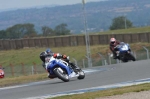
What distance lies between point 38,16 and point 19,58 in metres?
61.8

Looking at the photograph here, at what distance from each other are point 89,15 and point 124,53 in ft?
296

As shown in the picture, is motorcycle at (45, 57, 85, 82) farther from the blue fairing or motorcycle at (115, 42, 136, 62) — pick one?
motorcycle at (115, 42, 136, 62)

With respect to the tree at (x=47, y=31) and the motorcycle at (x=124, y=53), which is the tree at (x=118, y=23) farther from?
the motorcycle at (x=124, y=53)

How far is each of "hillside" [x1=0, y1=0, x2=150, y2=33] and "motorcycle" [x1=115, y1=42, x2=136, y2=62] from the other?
7348 cm

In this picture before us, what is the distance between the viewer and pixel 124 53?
2872 cm

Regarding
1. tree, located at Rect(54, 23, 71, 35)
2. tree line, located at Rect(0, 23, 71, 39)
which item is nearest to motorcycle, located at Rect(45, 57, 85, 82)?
tree line, located at Rect(0, 23, 71, 39)

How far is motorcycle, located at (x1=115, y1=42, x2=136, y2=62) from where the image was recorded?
28.7 m

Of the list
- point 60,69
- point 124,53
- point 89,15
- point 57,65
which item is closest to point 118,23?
point 89,15

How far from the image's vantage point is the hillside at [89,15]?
110000mm

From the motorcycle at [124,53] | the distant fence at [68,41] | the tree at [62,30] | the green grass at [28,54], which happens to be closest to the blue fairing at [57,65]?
the motorcycle at [124,53]

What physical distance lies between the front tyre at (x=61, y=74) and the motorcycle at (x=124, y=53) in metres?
9.66

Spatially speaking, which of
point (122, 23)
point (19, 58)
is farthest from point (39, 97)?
point (122, 23)

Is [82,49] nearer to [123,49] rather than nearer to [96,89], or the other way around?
[123,49]

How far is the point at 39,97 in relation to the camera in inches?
593
